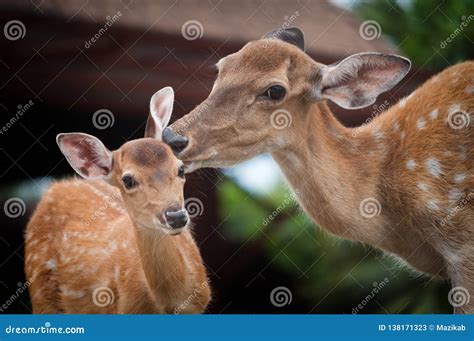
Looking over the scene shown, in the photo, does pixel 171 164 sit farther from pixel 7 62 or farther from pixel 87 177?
pixel 7 62

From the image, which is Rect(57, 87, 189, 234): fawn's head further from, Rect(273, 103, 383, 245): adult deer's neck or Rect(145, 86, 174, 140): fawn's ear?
Rect(273, 103, 383, 245): adult deer's neck

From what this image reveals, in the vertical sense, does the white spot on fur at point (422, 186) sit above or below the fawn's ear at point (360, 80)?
below

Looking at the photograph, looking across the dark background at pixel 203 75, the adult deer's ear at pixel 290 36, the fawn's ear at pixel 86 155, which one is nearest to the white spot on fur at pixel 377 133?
the dark background at pixel 203 75

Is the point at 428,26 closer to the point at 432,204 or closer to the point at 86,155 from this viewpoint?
the point at 432,204

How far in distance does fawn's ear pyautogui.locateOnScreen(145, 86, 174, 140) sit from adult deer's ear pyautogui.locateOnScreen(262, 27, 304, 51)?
480 mm

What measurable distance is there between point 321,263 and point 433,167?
2.19 ft

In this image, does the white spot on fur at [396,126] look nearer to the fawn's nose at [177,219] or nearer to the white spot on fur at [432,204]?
the white spot on fur at [432,204]

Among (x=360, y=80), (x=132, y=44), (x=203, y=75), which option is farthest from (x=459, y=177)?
(x=132, y=44)

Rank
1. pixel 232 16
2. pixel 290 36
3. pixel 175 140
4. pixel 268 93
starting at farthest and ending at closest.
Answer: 1. pixel 232 16
2. pixel 290 36
3. pixel 268 93
4. pixel 175 140

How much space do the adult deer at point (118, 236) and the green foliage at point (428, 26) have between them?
101 centimetres

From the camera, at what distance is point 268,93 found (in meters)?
3.35

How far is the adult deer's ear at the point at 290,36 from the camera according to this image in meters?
3.67

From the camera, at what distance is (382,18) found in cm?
392
